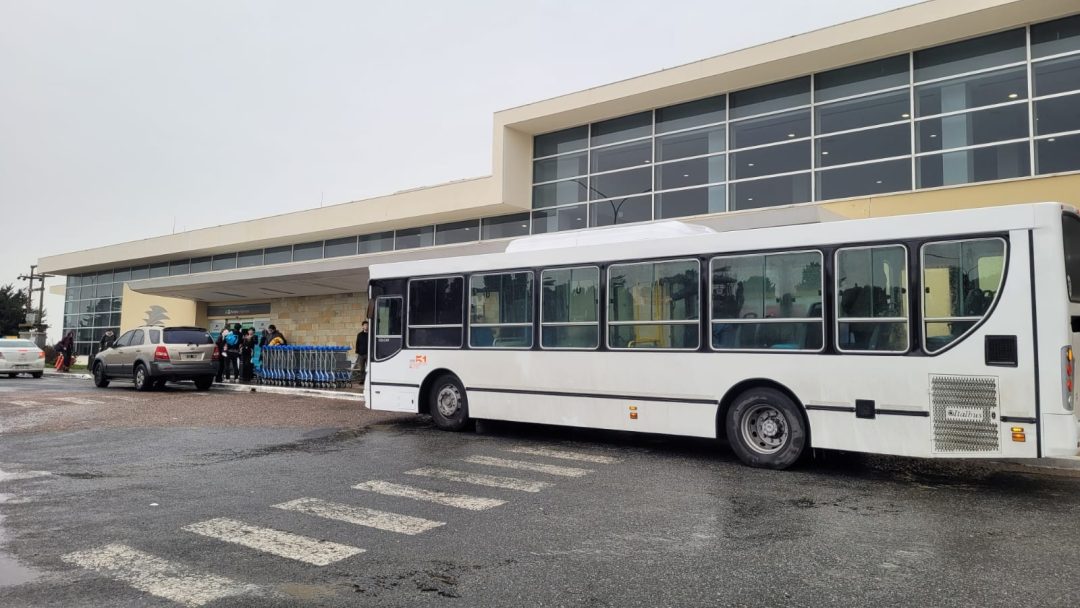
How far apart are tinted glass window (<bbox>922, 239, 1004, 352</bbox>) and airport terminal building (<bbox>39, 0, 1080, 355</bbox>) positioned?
8.88 metres

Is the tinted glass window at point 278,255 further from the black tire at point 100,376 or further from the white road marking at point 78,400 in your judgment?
the white road marking at point 78,400

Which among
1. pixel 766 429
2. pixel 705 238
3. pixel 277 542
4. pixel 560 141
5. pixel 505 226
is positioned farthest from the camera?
pixel 505 226

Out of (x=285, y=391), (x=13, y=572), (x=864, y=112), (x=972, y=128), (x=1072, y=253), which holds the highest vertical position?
(x=864, y=112)

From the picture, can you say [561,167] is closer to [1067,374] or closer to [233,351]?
[233,351]

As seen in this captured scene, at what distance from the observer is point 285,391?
19.8 meters

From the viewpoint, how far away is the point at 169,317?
122 feet

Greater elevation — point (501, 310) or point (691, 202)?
point (691, 202)

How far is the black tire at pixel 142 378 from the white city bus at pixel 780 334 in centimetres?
1170

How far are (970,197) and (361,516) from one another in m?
15.6

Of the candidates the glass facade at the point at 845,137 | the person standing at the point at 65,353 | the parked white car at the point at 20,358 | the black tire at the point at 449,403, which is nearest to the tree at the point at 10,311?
the person standing at the point at 65,353

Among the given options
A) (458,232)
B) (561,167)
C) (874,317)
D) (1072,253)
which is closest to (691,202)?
(561,167)

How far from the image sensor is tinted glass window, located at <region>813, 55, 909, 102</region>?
58.5ft

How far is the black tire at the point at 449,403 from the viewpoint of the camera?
37.3 feet

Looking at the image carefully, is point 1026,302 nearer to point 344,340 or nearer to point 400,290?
point 400,290
